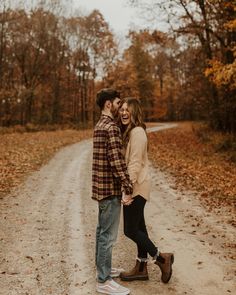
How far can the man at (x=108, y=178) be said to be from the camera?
14.6 feet

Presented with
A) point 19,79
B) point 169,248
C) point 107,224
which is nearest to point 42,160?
point 169,248

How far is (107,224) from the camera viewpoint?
464 centimetres

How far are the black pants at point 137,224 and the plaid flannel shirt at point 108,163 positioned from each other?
271 millimetres

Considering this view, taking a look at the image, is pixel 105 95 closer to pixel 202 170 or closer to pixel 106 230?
pixel 106 230

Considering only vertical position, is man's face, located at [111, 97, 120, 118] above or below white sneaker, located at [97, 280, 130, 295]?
above

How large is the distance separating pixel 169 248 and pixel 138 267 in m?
1.28

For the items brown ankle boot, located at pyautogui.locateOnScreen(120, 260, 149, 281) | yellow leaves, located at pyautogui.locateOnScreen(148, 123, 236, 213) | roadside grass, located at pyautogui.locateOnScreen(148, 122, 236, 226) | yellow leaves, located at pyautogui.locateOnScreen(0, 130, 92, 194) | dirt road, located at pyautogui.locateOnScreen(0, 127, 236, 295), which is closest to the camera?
dirt road, located at pyautogui.locateOnScreen(0, 127, 236, 295)

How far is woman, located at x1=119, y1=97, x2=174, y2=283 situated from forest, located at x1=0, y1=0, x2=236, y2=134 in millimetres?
15608

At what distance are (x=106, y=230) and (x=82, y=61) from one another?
1619 inches

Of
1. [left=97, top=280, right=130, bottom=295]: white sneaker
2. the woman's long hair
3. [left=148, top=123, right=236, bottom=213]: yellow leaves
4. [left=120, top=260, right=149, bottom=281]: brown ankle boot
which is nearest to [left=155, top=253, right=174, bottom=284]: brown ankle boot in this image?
[left=120, top=260, right=149, bottom=281]: brown ankle boot

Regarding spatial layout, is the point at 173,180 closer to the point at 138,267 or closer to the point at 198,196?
the point at 198,196

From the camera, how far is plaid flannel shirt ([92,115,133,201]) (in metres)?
4.45

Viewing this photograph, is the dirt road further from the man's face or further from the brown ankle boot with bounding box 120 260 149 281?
the man's face

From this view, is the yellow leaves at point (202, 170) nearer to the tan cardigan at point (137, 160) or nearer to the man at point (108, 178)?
the tan cardigan at point (137, 160)
